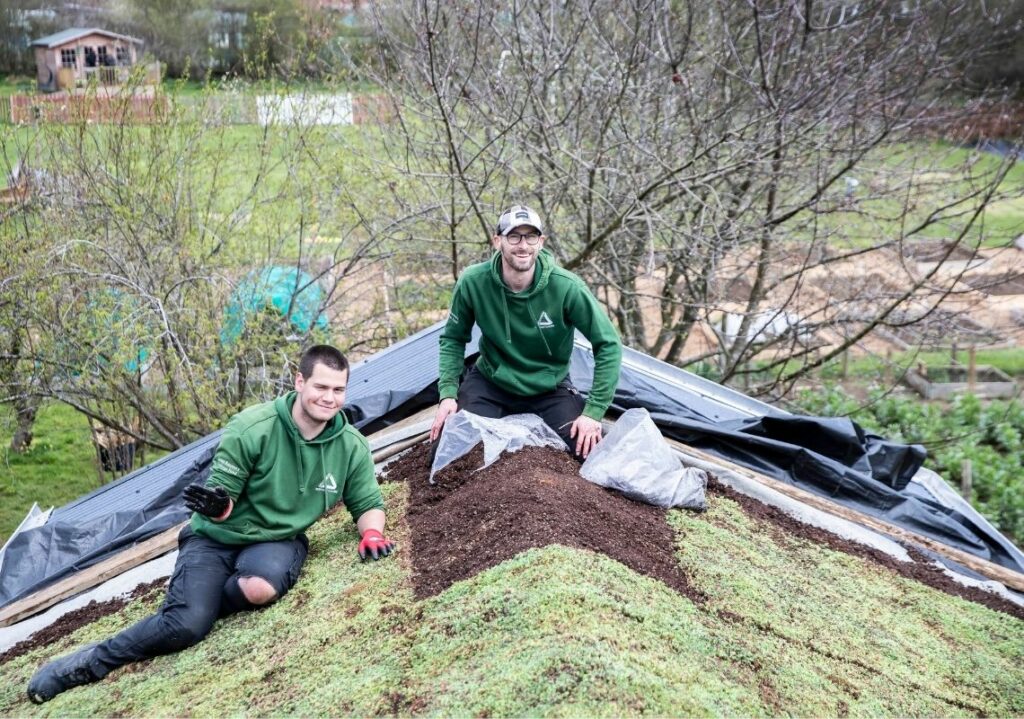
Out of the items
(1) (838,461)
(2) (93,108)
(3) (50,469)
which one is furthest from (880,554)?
(3) (50,469)

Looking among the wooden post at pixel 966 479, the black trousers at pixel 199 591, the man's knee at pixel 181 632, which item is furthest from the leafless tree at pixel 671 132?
the man's knee at pixel 181 632

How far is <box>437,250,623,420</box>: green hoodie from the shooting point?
4.67 m

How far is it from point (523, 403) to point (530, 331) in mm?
376

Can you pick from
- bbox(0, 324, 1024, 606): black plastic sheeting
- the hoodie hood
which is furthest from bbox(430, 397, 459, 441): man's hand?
bbox(0, 324, 1024, 606): black plastic sheeting

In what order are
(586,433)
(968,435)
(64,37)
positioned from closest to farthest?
(586,433) → (968,435) → (64,37)

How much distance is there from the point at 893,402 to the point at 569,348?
7879 millimetres

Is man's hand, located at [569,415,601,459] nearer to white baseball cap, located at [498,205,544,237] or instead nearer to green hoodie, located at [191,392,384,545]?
white baseball cap, located at [498,205,544,237]

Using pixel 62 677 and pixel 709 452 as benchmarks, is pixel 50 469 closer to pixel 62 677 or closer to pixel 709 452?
pixel 62 677

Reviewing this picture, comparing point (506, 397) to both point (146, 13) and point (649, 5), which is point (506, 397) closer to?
point (649, 5)

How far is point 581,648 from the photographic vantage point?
2920 mm

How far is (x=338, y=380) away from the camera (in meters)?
3.79

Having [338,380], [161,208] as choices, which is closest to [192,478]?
[338,380]

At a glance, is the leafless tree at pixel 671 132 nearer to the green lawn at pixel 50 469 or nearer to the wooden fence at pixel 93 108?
the wooden fence at pixel 93 108

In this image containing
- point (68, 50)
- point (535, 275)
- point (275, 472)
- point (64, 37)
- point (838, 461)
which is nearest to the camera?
point (275, 472)
